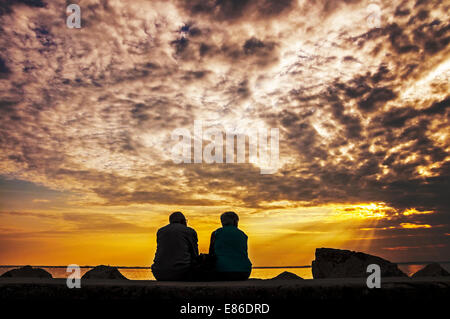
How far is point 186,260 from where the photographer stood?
5.97m

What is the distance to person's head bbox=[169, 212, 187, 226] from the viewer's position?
6.38 m

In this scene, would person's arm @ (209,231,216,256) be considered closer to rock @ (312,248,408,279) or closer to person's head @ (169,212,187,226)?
person's head @ (169,212,187,226)

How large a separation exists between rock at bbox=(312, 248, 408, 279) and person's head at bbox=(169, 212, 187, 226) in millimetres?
6367

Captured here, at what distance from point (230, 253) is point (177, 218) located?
3.58ft

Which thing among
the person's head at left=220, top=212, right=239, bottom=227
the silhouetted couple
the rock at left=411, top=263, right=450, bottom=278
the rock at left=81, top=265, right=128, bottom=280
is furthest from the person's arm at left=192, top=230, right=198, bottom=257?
the rock at left=411, top=263, right=450, bottom=278

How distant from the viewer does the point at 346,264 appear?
36.0 ft

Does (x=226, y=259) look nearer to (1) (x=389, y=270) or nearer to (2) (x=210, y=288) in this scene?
(2) (x=210, y=288)

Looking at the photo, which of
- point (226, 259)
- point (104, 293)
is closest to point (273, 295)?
point (104, 293)

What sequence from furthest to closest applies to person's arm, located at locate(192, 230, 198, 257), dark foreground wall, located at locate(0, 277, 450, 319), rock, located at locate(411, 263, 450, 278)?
1. rock, located at locate(411, 263, 450, 278)
2. person's arm, located at locate(192, 230, 198, 257)
3. dark foreground wall, located at locate(0, 277, 450, 319)

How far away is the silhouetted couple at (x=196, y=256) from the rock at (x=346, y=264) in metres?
5.76
